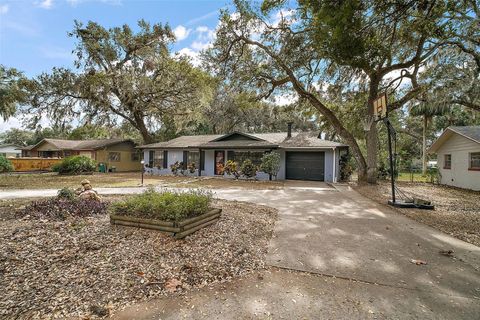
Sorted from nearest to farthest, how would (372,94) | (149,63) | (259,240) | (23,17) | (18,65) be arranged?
(259,240) → (23,17) → (372,94) → (18,65) → (149,63)

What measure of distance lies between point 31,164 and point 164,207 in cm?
2551

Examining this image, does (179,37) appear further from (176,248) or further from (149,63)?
(176,248)

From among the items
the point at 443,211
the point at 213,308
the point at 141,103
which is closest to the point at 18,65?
the point at 141,103

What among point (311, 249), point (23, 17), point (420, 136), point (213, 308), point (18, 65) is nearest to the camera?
point (213, 308)

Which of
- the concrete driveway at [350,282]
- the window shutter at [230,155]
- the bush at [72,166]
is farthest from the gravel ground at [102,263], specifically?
the bush at [72,166]

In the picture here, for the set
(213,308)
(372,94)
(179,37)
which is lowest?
(213,308)

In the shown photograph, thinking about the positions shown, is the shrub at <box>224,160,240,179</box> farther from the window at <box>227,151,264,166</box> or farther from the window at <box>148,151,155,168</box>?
the window at <box>148,151,155,168</box>

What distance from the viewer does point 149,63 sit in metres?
20.5

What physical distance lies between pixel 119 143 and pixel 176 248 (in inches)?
955

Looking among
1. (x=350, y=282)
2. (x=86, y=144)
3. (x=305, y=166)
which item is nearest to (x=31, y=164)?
(x=86, y=144)

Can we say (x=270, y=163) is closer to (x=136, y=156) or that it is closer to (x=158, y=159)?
(x=158, y=159)

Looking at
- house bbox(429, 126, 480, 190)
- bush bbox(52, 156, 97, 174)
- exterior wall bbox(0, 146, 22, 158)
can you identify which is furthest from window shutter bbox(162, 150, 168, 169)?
exterior wall bbox(0, 146, 22, 158)

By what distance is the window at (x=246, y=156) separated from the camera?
17094mm

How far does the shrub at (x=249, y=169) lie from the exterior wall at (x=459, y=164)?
11370 mm
